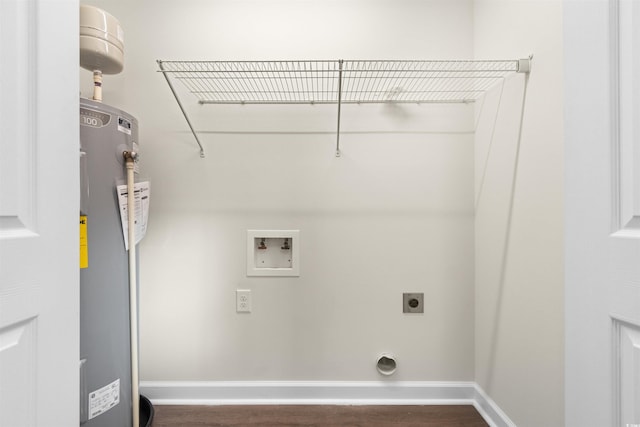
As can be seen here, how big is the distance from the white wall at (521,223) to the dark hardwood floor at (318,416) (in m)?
0.22

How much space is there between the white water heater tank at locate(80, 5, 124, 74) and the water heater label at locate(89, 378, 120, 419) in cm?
118

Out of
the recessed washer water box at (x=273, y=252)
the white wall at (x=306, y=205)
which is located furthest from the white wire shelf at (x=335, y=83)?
the recessed washer water box at (x=273, y=252)

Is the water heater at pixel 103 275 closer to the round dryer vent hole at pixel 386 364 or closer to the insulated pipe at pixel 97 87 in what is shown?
the insulated pipe at pixel 97 87

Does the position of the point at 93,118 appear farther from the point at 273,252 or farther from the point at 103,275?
the point at 273,252

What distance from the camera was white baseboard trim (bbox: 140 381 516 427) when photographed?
4.56 ft

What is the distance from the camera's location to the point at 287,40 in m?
1.41

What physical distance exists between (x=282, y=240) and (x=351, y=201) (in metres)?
0.40

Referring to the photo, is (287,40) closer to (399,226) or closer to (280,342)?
(399,226)

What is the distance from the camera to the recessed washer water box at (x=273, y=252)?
1416 millimetres

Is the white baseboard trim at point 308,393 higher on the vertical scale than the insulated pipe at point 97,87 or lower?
lower

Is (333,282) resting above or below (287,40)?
below
